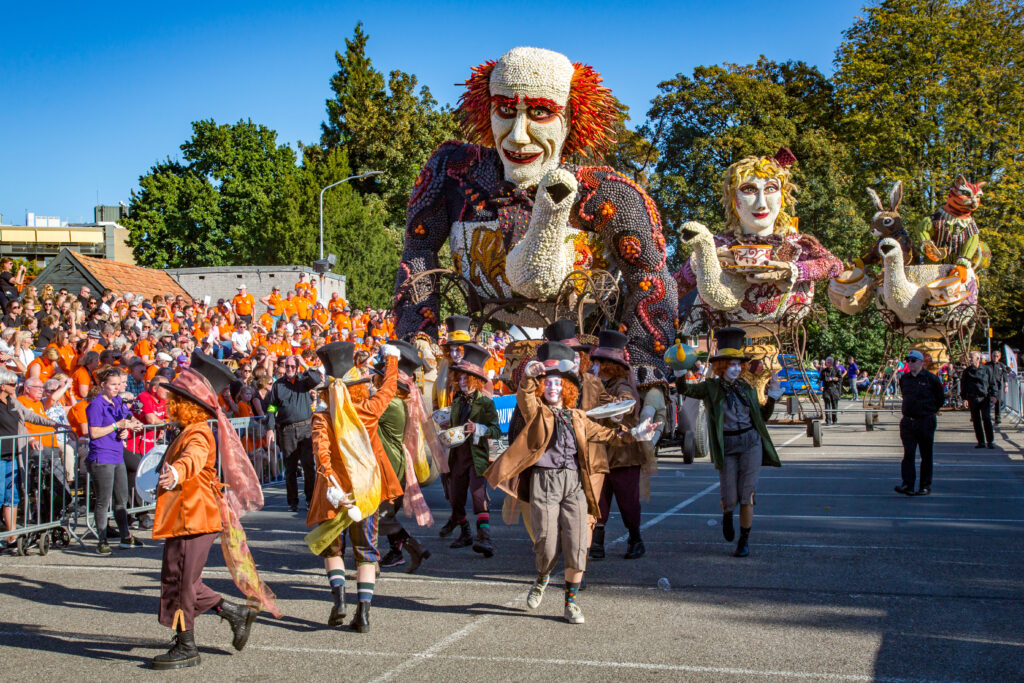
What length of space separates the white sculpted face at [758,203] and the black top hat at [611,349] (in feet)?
30.1

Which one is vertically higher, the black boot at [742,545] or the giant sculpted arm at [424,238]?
the giant sculpted arm at [424,238]

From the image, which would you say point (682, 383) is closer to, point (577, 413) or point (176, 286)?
point (577, 413)

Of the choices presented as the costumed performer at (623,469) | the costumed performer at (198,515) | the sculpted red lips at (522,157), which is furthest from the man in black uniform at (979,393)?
the costumed performer at (198,515)

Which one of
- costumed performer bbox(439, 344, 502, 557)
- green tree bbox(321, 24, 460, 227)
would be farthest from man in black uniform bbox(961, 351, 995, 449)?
green tree bbox(321, 24, 460, 227)

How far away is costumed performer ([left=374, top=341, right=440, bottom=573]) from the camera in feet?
21.7

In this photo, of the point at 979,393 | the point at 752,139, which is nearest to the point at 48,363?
the point at 979,393

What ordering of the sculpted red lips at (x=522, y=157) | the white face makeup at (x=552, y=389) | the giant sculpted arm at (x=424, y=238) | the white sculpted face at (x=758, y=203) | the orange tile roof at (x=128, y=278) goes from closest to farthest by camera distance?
1. the white face makeup at (x=552, y=389)
2. the sculpted red lips at (x=522, y=157)
3. the giant sculpted arm at (x=424, y=238)
4. the white sculpted face at (x=758, y=203)
5. the orange tile roof at (x=128, y=278)

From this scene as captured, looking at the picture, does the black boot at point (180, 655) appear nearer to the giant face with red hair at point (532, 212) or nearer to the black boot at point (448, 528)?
the black boot at point (448, 528)

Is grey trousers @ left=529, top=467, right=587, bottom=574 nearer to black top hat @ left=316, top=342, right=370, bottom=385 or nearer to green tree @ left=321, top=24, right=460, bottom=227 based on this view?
black top hat @ left=316, top=342, right=370, bottom=385

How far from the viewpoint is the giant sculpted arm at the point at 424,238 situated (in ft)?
32.8

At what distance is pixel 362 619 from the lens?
5508mm

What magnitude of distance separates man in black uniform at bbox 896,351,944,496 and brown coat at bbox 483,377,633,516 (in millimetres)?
5417

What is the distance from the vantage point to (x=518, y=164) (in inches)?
379

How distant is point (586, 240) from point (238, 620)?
555 centimetres
